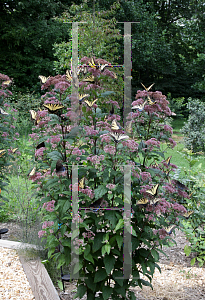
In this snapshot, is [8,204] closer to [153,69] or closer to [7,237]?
[7,237]

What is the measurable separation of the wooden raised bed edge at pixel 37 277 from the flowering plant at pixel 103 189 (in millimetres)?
320

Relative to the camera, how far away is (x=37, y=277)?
2.21m

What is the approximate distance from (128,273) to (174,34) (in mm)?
16903

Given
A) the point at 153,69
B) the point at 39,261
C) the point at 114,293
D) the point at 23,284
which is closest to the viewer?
the point at 114,293

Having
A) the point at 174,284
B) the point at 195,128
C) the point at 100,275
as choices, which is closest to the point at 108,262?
the point at 100,275

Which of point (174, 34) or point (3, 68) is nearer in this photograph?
point (3, 68)

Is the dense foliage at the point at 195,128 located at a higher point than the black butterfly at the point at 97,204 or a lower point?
lower

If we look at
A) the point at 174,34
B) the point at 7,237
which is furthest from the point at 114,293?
the point at 174,34

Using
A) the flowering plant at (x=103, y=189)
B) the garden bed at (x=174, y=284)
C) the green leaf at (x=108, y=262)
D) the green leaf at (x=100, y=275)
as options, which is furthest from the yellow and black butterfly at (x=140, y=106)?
the garden bed at (x=174, y=284)

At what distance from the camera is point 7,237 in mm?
3359

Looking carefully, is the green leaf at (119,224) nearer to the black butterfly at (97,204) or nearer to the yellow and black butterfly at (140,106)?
the black butterfly at (97,204)

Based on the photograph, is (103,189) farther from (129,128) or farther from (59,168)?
(129,128)

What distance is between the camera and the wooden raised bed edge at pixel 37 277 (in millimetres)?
2043

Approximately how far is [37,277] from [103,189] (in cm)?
109
